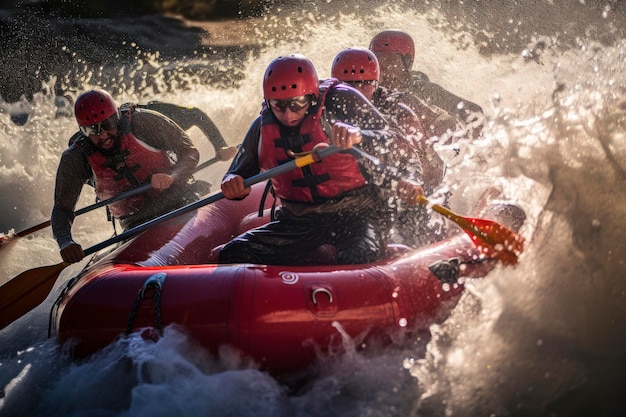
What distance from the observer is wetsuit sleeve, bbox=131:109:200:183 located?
16.6ft

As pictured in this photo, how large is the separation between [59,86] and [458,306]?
35.3 feet

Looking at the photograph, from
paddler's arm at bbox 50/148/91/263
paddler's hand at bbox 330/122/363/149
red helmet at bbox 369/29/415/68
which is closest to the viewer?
paddler's hand at bbox 330/122/363/149

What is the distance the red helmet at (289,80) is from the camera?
399 centimetres

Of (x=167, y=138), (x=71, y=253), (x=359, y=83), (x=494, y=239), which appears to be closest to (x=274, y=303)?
(x=494, y=239)

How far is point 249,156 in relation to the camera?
171 inches

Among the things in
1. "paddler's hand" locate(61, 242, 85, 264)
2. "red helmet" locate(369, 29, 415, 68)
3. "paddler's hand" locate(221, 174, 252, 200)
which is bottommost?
"paddler's hand" locate(61, 242, 85, 264)

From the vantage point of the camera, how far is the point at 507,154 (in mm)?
4977

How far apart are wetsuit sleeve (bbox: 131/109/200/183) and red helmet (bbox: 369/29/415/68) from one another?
89.6 inches

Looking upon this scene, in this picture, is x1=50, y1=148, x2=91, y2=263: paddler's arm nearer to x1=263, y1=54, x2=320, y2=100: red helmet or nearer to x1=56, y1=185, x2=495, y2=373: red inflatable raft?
x1=56, y1=185, x2=495, y2=373: red inflatable raft

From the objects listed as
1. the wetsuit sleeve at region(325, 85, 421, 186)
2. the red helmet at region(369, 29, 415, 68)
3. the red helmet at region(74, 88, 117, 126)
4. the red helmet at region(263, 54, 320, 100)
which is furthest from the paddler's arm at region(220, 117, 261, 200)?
the red helmet at region(369, 29, 415, 68)

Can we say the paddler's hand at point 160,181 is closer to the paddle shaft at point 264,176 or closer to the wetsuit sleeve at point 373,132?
the paddle shaft at point 264,176

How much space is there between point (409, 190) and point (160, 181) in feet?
6.68

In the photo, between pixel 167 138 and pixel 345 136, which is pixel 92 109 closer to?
pixel 167 138

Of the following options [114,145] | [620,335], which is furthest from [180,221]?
[620,335]
